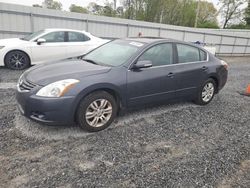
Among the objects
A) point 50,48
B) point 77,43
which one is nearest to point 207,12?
point 77,43

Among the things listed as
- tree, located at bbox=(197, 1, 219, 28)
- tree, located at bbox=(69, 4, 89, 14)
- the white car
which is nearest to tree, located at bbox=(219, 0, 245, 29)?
tree, located at bbox=(197, 1, 219, 28)

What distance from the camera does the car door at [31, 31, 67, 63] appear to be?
708 cm

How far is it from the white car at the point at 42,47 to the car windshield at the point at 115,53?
3581 mm

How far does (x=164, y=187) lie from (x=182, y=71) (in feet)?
8.35

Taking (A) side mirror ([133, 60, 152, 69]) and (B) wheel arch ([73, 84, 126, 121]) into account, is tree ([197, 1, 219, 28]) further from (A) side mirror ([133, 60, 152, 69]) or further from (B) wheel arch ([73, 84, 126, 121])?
(B) wheel arch ([73, 84, 126, 121])

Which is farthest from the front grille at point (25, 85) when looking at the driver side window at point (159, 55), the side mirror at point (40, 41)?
the side mirror at point (40, 41)

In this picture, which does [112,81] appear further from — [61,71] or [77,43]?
[77,43]

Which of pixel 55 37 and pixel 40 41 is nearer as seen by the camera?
pixel 40 41

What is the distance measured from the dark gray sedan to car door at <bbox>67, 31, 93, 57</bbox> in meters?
3.71

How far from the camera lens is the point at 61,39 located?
25.0 ft

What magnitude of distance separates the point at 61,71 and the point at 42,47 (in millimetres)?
4394

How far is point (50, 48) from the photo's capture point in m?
7.29

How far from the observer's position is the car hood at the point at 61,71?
3127 mm

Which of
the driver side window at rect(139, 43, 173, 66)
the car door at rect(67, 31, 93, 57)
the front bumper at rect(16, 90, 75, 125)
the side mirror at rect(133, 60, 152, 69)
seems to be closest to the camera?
the front bumper at rect(16, 90, 75, 125)
